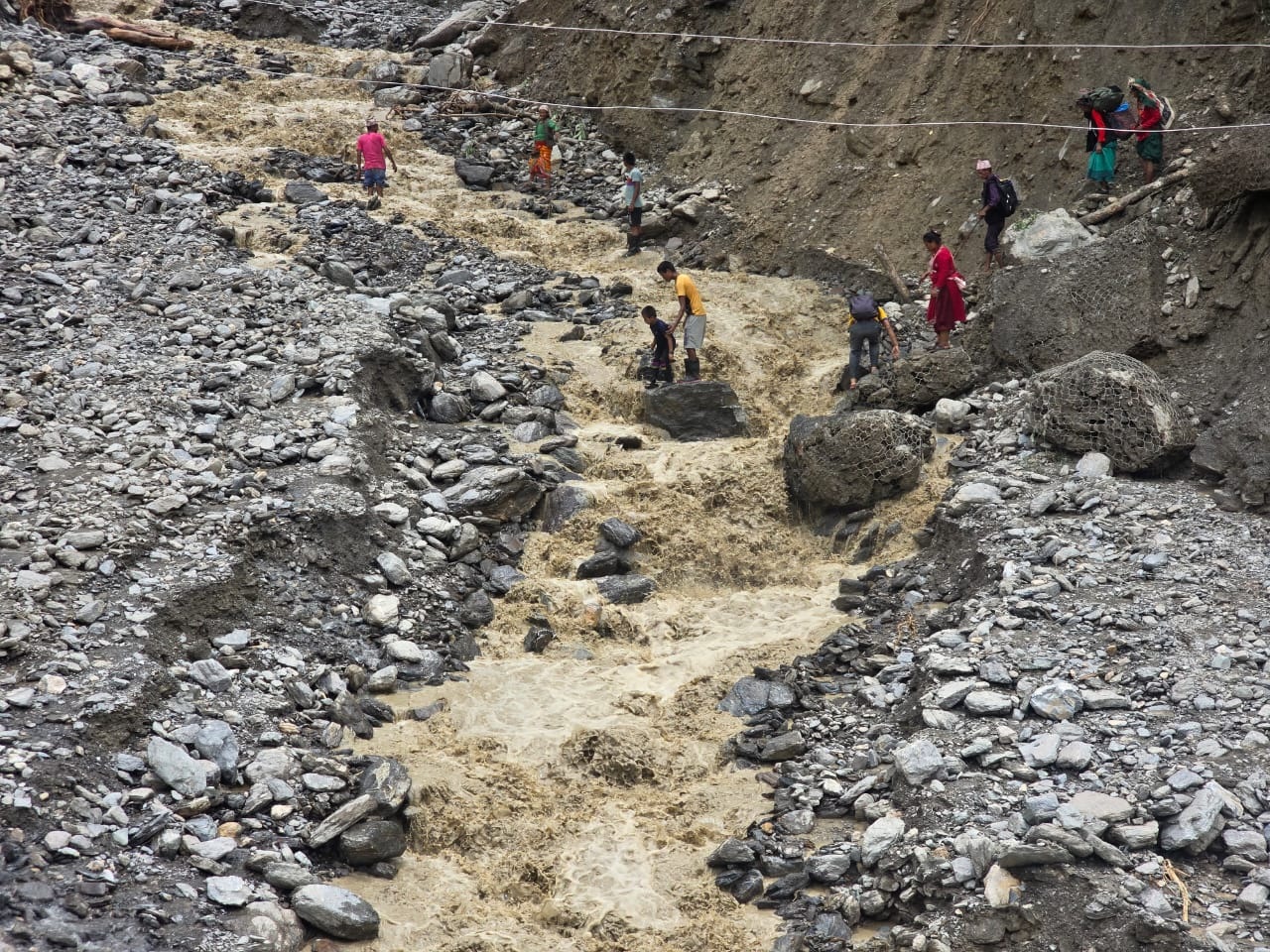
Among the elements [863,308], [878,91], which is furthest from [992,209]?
[878,91]

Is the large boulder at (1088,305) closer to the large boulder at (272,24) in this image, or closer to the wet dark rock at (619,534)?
the wet dark rock at (619,534)

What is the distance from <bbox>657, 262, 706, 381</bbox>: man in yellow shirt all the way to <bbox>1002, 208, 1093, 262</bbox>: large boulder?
3.20 metres

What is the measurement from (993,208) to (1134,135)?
1473 mm

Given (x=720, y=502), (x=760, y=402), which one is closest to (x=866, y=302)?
(x=760, y=402)

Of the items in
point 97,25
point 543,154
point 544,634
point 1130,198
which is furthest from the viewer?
point 97,25

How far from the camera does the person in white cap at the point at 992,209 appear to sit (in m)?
12.2

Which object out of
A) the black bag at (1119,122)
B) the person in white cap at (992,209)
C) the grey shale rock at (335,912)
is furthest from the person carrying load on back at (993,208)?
the grey shale rock at (335,912)

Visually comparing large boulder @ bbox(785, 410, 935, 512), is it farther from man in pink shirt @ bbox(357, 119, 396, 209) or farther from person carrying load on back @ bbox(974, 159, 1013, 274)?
man in pink shirt @ bbox(357, 119, 396, 209)

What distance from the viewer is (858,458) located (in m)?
10.5

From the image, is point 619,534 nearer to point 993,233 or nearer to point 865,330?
point 865,330

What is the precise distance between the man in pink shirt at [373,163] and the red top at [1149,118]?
8937mm

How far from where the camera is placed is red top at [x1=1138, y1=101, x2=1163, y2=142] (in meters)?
11.6

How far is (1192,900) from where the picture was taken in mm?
5840

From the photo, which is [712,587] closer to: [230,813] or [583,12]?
[230,813]
